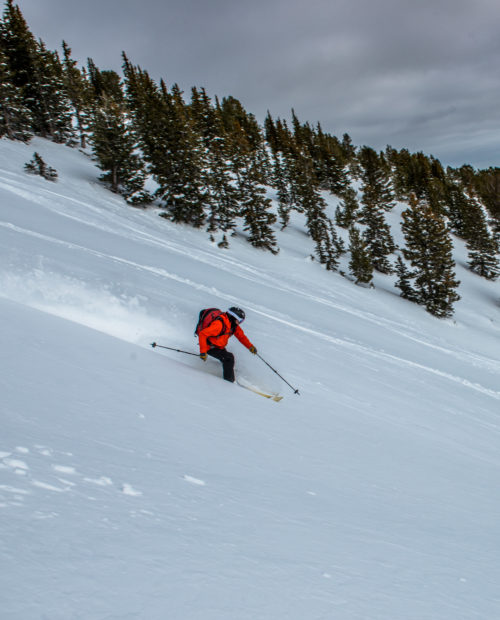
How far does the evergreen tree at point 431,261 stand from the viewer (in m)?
32.2

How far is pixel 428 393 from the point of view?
10.4 m

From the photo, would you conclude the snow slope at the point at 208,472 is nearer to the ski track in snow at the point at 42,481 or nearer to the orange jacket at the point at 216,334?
the ski track in snow at the point at 42,481

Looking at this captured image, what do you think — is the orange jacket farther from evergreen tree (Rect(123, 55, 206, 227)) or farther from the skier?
evergreen tree (Rect(123, 55, 206, 227))

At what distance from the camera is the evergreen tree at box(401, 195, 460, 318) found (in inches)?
1268

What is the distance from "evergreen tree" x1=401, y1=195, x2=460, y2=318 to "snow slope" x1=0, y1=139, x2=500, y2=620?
22.9 metres

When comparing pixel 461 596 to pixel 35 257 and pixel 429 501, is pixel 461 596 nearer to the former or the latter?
pixel 429 501

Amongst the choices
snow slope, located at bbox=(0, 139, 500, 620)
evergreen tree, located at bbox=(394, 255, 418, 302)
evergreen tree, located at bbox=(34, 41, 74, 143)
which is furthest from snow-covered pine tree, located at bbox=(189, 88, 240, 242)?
snow slope, located at bbox=(0, 139, 500, 620)

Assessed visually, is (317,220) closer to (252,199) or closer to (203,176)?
(252,199)

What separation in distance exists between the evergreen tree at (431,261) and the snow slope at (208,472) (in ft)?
75.1

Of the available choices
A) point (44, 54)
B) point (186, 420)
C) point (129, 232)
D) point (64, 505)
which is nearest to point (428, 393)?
point (186, 420)

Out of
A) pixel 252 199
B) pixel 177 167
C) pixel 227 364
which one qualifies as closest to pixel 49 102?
pixel 177 167

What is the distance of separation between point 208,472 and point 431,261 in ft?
116

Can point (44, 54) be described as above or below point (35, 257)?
above

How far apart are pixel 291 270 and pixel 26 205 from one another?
18.3 m
